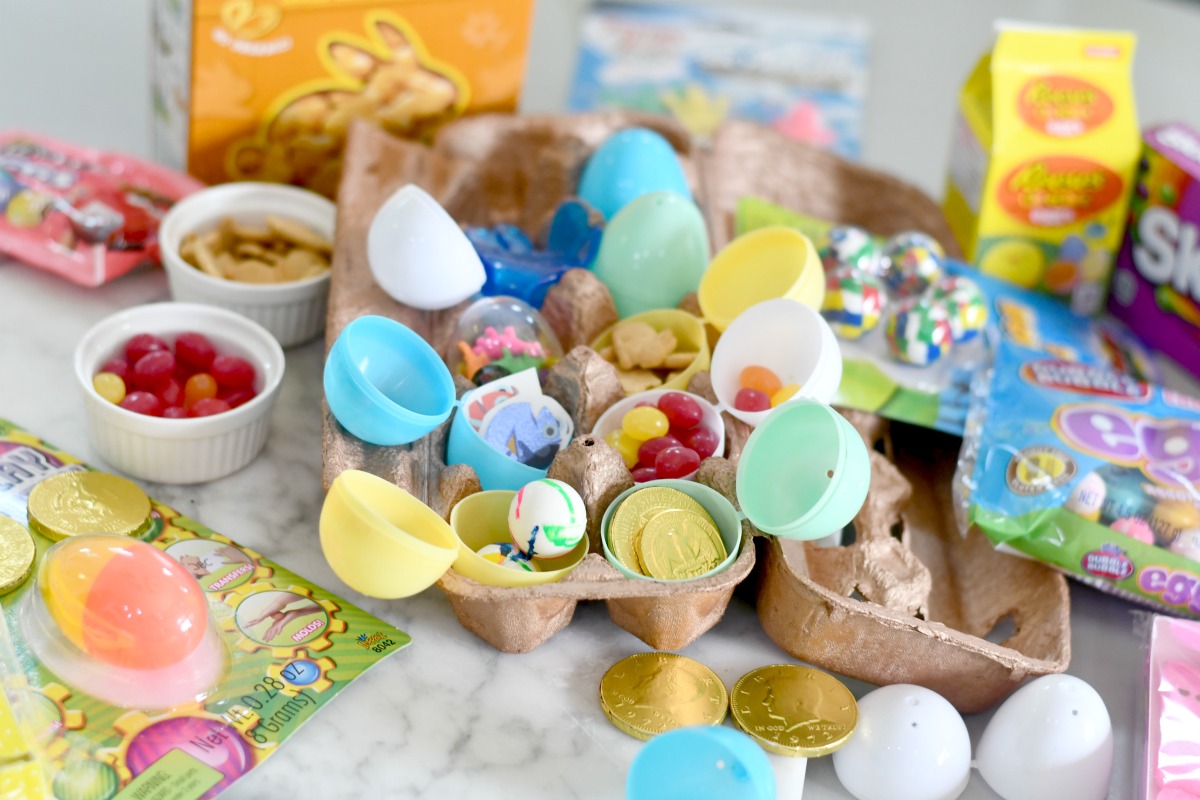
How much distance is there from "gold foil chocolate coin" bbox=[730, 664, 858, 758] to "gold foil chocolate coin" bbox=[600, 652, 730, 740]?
0.06 ft

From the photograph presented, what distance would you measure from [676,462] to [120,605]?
0.37m

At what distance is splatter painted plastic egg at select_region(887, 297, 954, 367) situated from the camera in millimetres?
1016

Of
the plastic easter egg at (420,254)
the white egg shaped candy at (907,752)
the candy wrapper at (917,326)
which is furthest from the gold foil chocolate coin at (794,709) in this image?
the plastic easter egg at (420,254)

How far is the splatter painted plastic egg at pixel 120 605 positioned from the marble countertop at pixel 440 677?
3.8 inches

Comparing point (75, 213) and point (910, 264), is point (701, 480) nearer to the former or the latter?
point (910, 264)

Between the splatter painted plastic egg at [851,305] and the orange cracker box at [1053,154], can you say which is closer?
the splatter painted plastic egg at [851,305]

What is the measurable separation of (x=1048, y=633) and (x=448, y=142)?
722mm

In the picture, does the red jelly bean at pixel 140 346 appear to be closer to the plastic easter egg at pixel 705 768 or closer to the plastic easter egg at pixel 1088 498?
the plastic easter egg at pixel 705 768

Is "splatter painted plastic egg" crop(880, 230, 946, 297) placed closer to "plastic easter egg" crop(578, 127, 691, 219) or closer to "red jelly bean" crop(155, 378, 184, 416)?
"plastic easter egg" crop(578, 127, 691, 219)

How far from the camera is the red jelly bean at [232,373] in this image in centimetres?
92

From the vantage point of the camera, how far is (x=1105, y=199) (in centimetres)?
117

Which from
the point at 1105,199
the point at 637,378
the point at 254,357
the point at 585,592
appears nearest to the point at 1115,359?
the point at 1105,199

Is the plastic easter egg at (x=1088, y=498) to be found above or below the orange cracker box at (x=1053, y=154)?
below

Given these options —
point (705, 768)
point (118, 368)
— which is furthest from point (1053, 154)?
point (118, 368)
